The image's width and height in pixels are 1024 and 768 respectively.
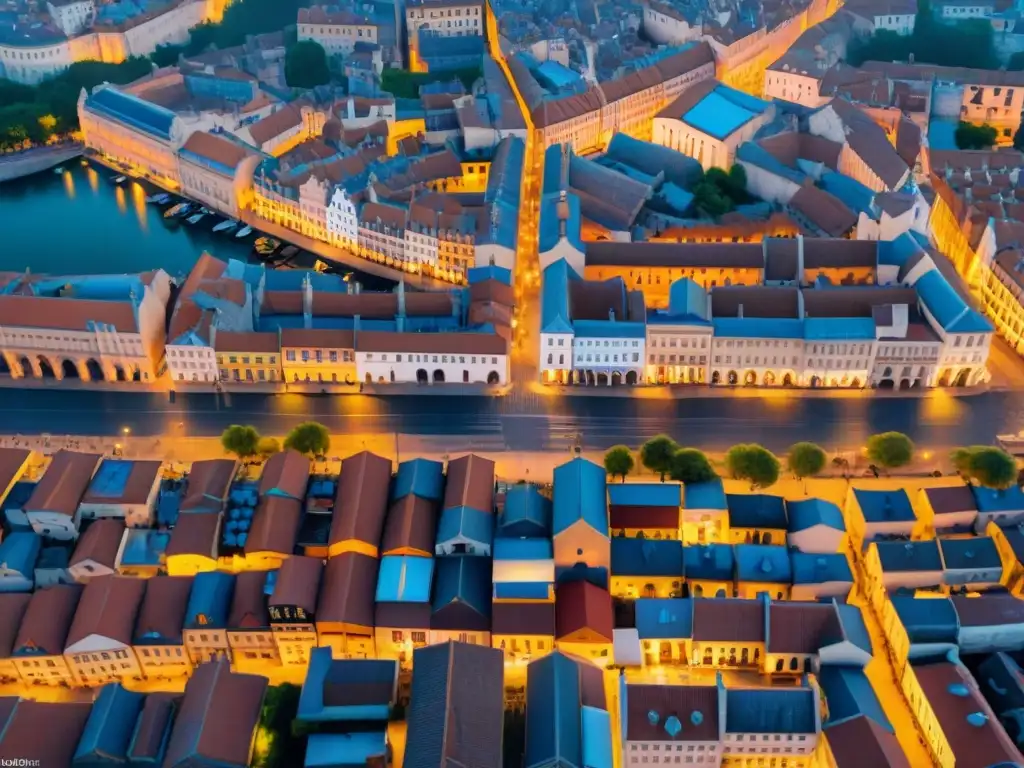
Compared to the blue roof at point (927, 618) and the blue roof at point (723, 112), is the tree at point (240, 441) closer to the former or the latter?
the blue roof at point (927, 618)

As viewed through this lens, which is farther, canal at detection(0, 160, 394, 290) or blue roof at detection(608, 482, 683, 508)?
canal at detection(0, 160, 394, 290)

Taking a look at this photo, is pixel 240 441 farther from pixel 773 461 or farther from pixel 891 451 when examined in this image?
pixel 891 451

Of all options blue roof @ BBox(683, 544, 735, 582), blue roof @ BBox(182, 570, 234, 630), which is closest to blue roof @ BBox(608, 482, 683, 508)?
blue roof @ BBox(683, 544, 735, 582)

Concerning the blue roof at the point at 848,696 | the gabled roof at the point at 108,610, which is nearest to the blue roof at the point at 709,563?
the blue roof at the point at 848,696

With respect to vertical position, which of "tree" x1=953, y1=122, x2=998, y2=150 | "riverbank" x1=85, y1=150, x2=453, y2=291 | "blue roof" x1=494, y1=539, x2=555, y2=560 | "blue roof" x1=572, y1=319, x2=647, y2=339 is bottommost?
"riverbank" x1=85, y1=150, x2=453, y2=291

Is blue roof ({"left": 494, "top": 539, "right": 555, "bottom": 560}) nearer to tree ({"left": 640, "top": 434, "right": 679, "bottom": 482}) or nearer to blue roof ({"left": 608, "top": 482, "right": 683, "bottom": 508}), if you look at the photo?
blue roof ({"left": 608, "top": 482, "right": 683, "bottom": 508})
